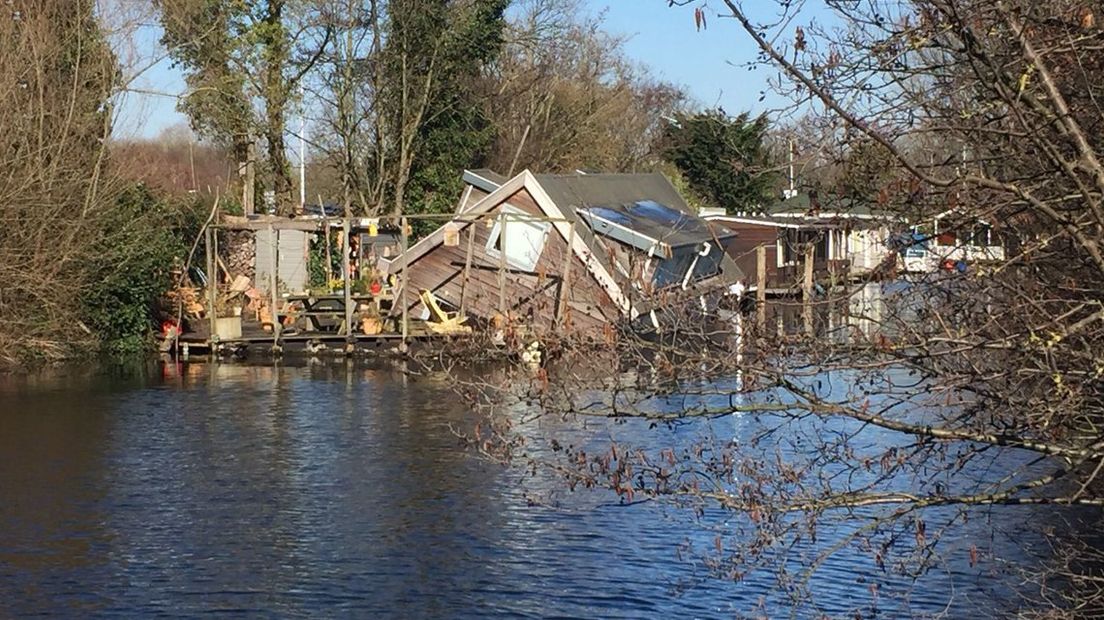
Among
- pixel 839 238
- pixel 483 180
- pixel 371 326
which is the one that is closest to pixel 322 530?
pixel 839 238

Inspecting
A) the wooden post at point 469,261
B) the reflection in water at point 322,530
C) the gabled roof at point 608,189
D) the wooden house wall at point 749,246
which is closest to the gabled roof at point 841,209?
the reflection in water at point 322,530

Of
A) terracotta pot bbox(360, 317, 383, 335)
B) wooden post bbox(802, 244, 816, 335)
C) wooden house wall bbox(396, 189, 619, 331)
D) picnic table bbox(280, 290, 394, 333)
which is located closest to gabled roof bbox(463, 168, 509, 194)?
picnic table bbox(280, 290, 394, 333)

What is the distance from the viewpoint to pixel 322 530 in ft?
48.1

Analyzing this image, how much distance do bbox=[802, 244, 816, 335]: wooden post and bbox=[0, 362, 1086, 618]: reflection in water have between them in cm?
275

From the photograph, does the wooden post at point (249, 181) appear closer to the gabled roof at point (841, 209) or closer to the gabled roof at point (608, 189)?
the gabled roof at point (608, 189)

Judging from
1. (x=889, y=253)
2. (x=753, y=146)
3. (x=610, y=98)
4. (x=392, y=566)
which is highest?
(x=610, y=98)

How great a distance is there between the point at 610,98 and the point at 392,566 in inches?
1679

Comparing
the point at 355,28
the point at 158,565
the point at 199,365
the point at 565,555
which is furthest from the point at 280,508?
the point at 355,28

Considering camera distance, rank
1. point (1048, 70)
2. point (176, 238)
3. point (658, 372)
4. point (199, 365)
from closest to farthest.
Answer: point (1048, 70)
point (658, 372)
point (199, 365)
point (176, 238)

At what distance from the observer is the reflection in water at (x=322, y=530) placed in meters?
12.2

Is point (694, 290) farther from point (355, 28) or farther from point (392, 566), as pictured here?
point (355, 28)

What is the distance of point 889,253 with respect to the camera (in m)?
6.53

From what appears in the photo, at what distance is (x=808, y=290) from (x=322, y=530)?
882cm

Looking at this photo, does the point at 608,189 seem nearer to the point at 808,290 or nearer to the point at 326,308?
the point at 326,308
